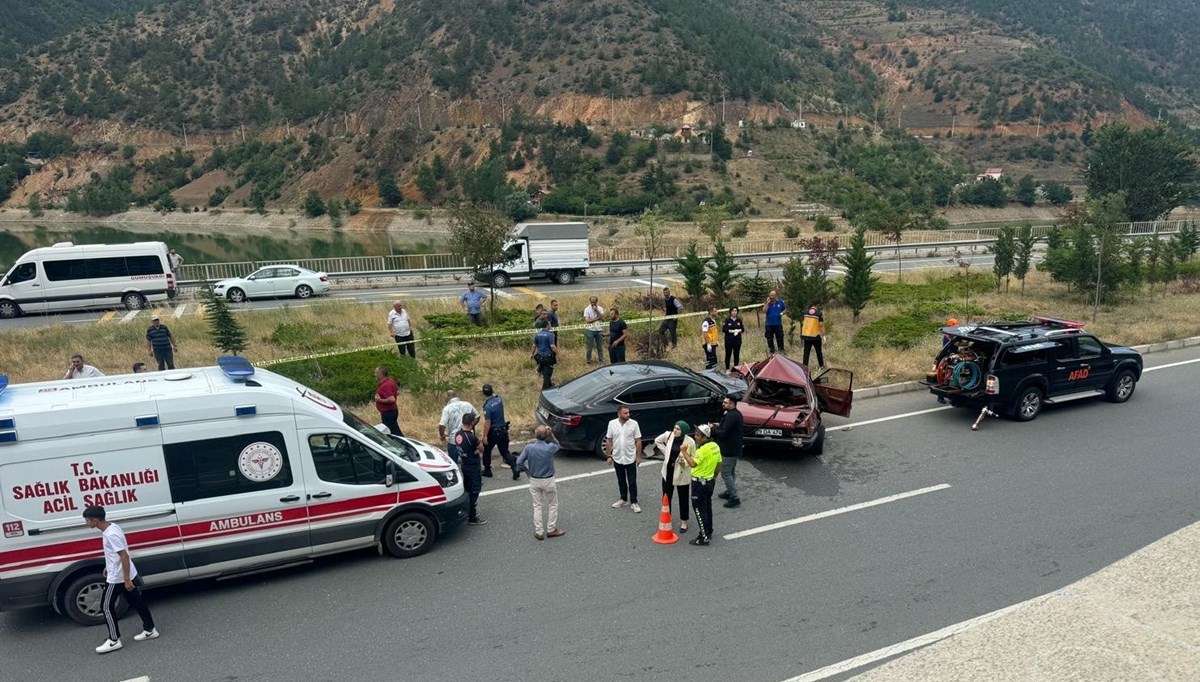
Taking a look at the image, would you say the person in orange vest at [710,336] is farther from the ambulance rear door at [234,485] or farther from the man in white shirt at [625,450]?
the ambulance rear door at [234,485]

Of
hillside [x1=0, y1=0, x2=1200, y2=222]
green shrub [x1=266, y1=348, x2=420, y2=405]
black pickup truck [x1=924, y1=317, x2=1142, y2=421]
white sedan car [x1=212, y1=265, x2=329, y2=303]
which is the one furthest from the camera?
hillside [x1=0, y1=0, x2=1200, y2=222]

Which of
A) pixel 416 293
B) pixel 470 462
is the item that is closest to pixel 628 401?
pixel 470 462

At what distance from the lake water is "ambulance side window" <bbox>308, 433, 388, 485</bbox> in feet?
167

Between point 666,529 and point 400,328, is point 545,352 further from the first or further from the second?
point 666,529

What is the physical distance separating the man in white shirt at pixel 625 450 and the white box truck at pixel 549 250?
24189mm

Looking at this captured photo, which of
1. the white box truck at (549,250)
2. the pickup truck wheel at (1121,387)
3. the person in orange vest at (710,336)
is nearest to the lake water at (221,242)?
the white box truck at (549,250)

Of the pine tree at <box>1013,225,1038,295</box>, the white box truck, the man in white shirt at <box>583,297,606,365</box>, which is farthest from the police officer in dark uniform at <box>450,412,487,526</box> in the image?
the pine tree at <box>1013,225,1038,295</box>

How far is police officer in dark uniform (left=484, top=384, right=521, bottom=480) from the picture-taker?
10.5 m

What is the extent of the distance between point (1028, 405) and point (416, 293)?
77.8 feet

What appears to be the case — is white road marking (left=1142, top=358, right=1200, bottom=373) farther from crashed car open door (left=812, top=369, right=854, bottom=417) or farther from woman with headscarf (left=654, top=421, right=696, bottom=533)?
woman with headscarf (left=654, top=421, right=696, bottom=533)

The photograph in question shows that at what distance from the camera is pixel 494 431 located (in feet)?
35.0

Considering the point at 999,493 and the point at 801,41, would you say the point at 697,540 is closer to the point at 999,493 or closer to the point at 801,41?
the point at 999,493

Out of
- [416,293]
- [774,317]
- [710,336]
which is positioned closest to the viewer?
[710,336]

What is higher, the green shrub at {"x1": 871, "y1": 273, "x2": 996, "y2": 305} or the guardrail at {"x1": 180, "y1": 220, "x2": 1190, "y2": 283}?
the guardrail at {"x1": 180, "y1": 220, "x2": 1190, "y2": 283}
